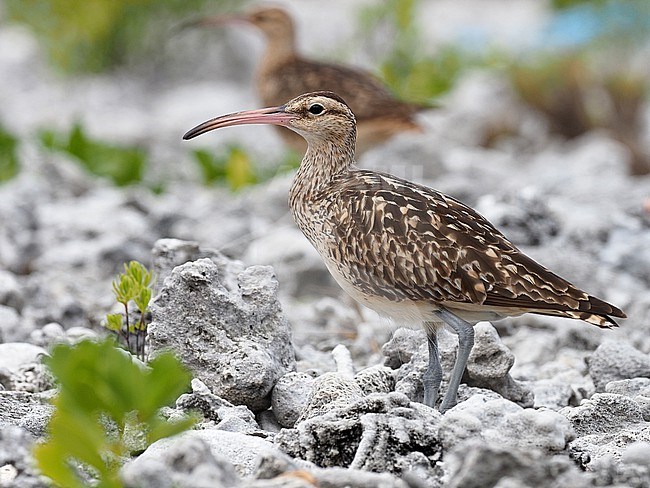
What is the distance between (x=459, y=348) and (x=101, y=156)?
6176 mm

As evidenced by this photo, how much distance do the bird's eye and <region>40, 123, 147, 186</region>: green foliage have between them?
4.91 metres

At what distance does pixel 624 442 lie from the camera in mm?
3965

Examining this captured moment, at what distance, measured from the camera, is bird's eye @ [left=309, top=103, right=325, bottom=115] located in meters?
5.14

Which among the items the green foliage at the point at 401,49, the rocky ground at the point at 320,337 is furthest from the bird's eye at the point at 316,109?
the green foliage at the point at 401,49

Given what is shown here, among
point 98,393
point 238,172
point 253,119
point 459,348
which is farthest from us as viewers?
point 238,172

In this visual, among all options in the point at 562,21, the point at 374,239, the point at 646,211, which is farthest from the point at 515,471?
the point at 562,21

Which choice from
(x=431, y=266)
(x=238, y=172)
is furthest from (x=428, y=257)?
(x=238, y=172)

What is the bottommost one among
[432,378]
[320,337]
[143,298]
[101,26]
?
[432,378]

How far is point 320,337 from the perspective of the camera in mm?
6062

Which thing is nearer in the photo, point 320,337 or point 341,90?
point 320,337

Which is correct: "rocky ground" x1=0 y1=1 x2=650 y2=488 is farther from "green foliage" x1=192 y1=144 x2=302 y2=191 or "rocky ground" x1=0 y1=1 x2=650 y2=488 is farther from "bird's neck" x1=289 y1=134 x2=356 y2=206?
"bird's neck" x1=289 y1=134 x2=356 y2=206

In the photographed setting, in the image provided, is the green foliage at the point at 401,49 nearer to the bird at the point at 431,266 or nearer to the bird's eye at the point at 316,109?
the bird's eye at the point at 316,109

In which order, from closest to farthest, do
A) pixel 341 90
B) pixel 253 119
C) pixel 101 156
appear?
pixel 253 119 → pixel 341 90 → pixel 101 156

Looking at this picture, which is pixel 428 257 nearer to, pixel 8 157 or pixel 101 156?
pixel 8 157
